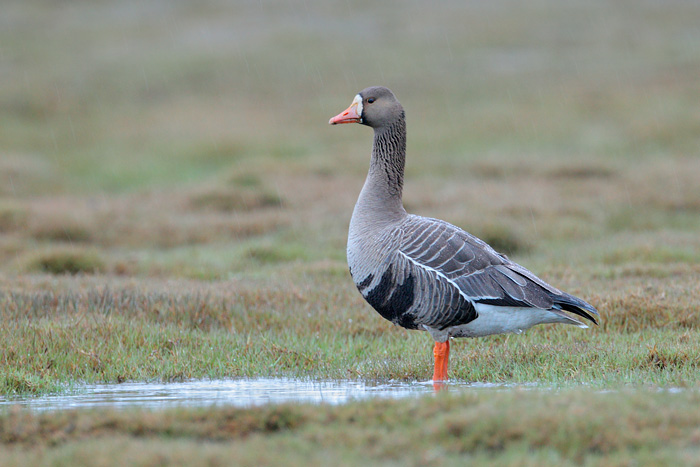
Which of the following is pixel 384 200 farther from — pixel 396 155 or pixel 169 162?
pixel 169 162

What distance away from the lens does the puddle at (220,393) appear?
647 centimetres

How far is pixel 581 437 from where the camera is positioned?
16.1 feet

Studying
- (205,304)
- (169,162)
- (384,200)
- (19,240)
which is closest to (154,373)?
(205,304)

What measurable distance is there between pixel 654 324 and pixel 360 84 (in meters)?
26.1

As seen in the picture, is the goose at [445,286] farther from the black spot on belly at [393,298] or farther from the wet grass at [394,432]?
the wet grass at [394,432]

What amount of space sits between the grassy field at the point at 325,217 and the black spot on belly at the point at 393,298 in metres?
0.54

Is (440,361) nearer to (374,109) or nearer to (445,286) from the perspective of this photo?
(445,286)

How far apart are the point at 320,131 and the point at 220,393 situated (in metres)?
22.9

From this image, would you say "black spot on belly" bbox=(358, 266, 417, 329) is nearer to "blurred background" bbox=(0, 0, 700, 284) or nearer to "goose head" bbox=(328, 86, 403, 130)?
"goose head" bbox=(328, 86, 403, 130)

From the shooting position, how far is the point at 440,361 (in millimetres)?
7473

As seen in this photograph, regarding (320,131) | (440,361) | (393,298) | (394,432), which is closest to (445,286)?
(393,298)

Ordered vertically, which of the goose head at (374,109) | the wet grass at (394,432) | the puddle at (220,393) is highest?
the goose head at (374,109)

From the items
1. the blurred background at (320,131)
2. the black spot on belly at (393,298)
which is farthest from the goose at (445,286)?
the blurred background at (320,131)

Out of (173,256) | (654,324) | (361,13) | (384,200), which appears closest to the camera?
(384,200)
